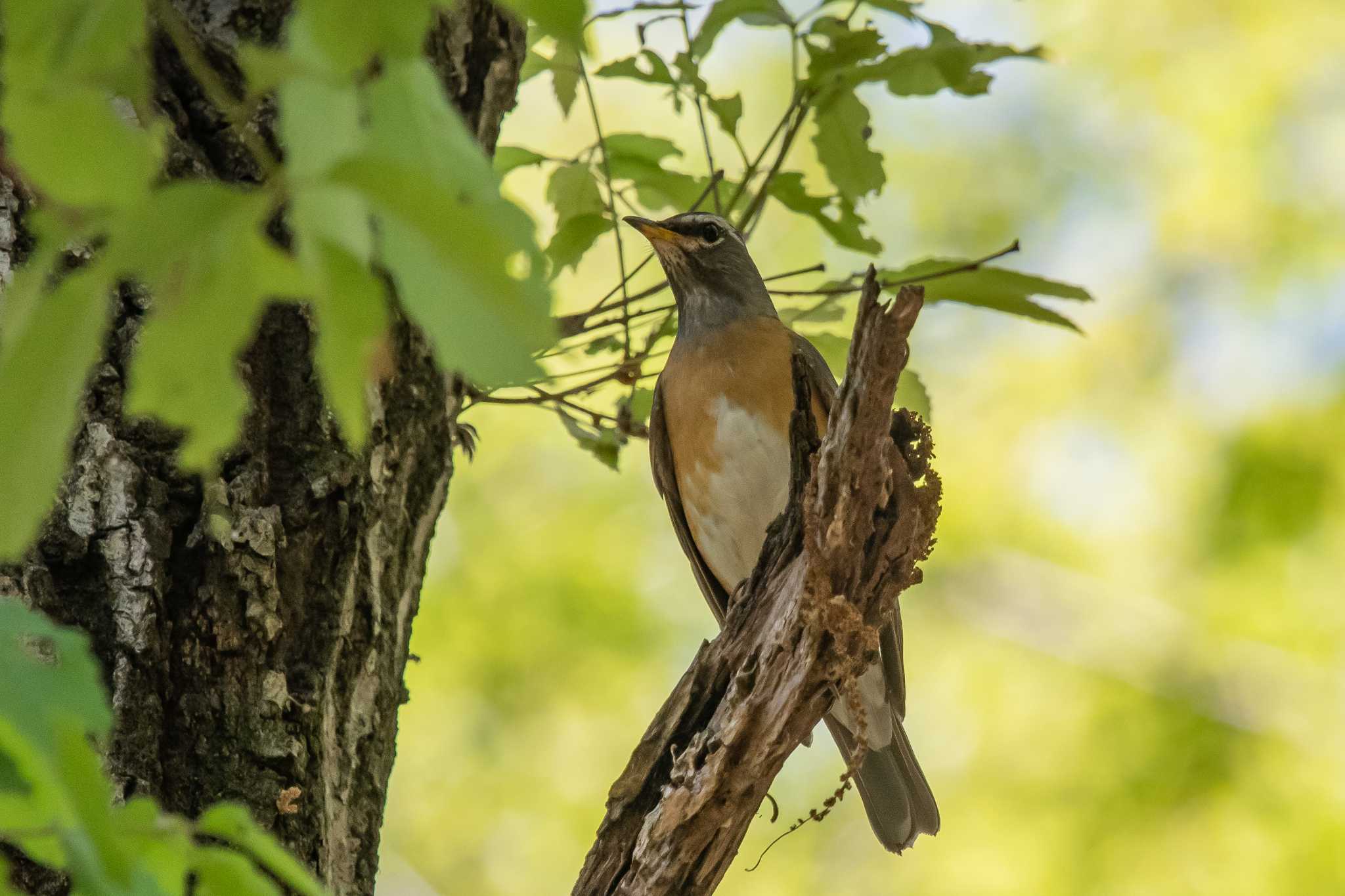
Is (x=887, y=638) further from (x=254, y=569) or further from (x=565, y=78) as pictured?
(x=254, y=569)

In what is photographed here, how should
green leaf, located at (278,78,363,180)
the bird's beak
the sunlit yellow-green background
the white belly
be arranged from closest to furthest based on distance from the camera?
green leaf, located at (278,78,363,180)
the white belly
the bird's beak
the sunlit yellow-green background

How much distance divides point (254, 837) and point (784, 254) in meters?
9.56

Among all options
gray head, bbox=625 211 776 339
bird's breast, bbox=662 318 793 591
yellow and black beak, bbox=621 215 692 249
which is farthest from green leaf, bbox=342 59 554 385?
gray head, bbox=625 211 776 339

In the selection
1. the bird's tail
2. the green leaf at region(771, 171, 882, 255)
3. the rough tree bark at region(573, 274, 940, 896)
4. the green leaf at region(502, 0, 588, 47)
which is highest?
the green leaf at region(771, 171, 882, 255)

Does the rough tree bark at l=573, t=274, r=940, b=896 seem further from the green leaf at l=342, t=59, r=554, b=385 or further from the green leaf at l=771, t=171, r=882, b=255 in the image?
the green leaf at l=342, t=59, r=554, b=385

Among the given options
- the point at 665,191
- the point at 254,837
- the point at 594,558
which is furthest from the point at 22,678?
the point at 594,558

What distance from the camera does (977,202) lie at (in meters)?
12.0

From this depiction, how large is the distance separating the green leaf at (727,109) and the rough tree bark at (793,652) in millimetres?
1082

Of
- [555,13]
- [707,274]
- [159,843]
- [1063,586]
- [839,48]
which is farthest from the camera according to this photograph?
[1063,586]

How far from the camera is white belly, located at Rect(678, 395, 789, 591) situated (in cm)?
500

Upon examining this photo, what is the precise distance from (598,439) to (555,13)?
267 cm

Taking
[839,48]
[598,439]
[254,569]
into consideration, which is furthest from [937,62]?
[254,569]

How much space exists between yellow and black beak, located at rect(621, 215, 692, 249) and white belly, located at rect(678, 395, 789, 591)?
794 mm

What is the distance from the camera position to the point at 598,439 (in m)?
3.76
